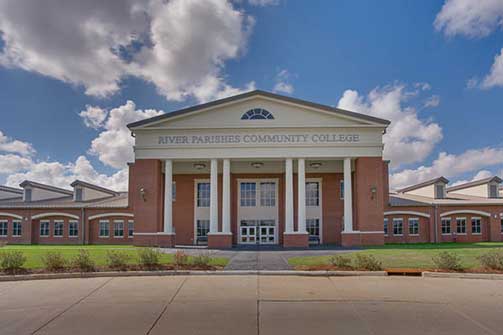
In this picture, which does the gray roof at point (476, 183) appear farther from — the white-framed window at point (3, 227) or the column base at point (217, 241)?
the white-framed window at point (3, 227)

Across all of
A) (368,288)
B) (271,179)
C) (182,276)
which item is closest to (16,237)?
(271,179)

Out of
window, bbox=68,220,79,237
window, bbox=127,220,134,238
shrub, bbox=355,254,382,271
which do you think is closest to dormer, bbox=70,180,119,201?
window, bbox=68,220,79,237

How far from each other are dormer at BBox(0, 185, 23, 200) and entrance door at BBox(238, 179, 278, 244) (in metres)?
28.3

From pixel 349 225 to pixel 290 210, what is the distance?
14.2ft

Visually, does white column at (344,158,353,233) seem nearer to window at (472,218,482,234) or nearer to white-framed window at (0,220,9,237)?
window at (472,218,482,234)

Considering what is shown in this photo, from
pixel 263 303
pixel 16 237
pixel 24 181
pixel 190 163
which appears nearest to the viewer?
pixel 263 303

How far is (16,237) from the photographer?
3325cm

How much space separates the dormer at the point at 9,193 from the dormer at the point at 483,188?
5124 centimetres

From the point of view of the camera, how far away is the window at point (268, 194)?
1245 inches

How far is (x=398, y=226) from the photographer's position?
3234 centimetres

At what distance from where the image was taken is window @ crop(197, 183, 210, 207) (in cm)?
3162

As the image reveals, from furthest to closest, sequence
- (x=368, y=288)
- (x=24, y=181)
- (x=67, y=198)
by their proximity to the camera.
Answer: (x=67, y=198) < (x=24, y=181) < (x=368, y=288)

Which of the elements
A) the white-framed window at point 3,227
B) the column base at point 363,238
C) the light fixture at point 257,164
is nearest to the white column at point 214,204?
the light fixture at point 257,164

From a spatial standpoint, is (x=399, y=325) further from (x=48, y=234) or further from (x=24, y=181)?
(x=24, y=181)
